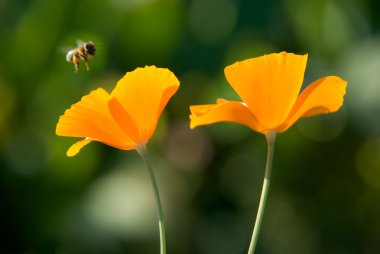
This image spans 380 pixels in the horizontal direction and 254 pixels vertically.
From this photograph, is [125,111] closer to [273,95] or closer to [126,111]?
[126,111]

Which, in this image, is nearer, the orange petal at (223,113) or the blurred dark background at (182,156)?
the orange petal at (223,113)

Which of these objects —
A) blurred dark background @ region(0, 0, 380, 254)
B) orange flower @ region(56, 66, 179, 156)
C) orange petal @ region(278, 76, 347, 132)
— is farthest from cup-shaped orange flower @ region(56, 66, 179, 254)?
blurred dark background @ region(0, 0, 380, 254)

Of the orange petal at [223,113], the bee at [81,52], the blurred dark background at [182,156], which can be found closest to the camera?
the orange petal at [223,113]

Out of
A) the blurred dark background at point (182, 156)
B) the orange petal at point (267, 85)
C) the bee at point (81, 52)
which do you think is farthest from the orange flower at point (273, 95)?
the blurred dark background at point (182, 156)

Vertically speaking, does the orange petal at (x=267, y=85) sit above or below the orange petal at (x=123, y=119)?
above

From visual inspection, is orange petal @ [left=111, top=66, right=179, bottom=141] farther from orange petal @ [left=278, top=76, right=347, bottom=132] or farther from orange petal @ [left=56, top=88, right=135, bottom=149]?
orange petal @ [left=278, top=76, right=347, bottom=132]

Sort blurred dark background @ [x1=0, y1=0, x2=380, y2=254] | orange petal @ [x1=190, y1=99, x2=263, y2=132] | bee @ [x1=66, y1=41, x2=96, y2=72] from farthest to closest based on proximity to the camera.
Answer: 1. blurred dark background @ [x1=0, y1=0, x2=380, y2=254]
2. bee @ [x1=66, y1=41, x2=96, y2=72]
3. orange petal @ [x1=190, y1=99, x2=263, y2=132]

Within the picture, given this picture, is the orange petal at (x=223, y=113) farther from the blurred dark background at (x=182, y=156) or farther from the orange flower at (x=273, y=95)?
→ the blurred dark background at (x=182, y=156)
